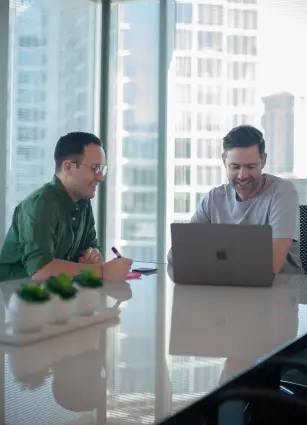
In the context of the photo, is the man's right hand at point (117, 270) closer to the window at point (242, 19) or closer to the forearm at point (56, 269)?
the forearm at point (56, 269)

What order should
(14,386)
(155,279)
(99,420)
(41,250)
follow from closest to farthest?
(99,420)
(14,386)
(41,250)
(155,279)

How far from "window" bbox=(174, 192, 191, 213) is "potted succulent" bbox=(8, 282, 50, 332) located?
3262mm

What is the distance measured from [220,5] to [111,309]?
3347 millimetres

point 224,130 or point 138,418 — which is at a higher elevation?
point 224,130

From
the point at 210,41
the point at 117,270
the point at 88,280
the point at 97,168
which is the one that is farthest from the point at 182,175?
the point at 88,280

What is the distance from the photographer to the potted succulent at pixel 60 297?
1207 millimetres

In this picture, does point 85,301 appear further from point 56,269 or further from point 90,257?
point 90,257

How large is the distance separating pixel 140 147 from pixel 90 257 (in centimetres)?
234

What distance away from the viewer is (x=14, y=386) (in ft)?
2.85

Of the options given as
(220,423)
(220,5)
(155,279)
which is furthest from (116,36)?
(220,423)

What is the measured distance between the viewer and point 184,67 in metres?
4.34

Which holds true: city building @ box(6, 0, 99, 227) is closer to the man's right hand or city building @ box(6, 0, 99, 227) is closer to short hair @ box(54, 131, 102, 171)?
short hair @ box(54, 131, 102, 171)

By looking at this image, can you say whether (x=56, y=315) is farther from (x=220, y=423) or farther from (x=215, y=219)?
(x=215, y=219)

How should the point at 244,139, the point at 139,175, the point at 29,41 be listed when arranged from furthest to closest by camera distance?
1. the point at 139,175
2. the point at 29,41
3. the point at 244,139
